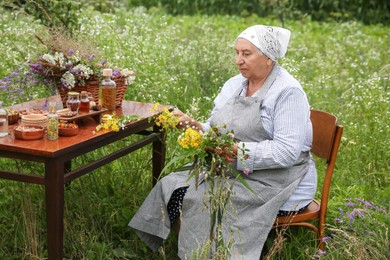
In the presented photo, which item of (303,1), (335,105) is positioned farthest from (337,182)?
(303,1)

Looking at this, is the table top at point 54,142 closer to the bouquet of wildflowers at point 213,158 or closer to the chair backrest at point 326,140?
the bouquet of wildflowers at point 213,158

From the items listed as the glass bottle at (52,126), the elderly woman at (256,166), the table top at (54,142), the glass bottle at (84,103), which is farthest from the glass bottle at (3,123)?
the elderly woman at (256,166)

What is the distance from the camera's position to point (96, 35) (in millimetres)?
6031

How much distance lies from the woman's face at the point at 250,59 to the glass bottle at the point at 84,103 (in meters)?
0.79

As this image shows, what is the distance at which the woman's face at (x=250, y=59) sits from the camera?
11.9ft

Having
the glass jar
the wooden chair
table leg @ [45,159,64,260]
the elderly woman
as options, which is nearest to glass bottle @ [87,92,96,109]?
the glass jar

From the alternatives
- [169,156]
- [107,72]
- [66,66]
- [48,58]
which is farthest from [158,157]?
[48,58]

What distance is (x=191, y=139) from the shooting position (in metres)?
3.11

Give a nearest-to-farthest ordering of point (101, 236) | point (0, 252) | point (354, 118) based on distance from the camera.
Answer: point (0, 252) → point (101, 236) → point (354, 118)

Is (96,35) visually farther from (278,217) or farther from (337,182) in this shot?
(278,217)

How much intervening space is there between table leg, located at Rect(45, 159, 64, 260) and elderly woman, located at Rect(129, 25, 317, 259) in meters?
0.59

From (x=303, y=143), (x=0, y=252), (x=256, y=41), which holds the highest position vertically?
(x=256, y=41)

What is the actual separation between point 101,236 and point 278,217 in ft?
3.81

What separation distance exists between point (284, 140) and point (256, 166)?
0.20 metres
